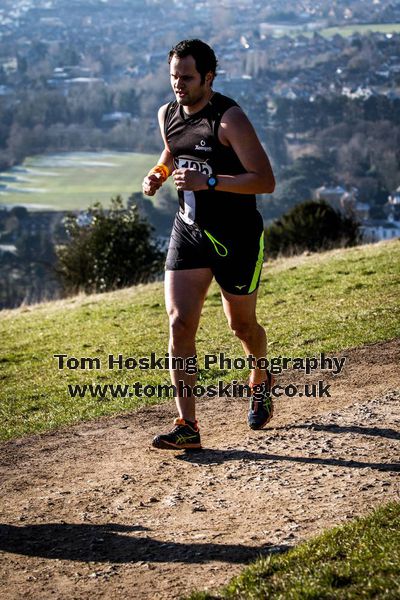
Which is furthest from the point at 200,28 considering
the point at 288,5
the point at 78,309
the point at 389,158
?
the point at 78,309

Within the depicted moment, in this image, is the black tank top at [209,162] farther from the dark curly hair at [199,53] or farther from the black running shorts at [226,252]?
the dark curly hair at [199,53]

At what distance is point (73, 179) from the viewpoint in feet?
264

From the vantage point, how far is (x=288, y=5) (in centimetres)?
11350

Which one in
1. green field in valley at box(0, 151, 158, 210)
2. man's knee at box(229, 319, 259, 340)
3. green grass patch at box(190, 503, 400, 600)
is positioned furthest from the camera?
green field in valley at box(0, 151, 158, 210)

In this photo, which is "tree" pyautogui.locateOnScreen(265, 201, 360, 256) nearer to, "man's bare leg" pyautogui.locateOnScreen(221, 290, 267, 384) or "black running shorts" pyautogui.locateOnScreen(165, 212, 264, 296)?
"man's bare leg" pyautogui.locateOnScreen(221, 290, 267, 384)

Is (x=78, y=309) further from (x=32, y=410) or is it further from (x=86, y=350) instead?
(x=32, y=410)

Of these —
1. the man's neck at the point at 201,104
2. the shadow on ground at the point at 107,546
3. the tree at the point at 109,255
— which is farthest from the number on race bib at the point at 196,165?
the tree at the point at 109,255

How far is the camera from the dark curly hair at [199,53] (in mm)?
5688

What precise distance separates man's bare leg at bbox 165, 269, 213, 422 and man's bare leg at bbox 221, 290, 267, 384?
0.68 feet

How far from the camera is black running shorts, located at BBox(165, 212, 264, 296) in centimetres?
589

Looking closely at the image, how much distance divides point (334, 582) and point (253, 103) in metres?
79.0

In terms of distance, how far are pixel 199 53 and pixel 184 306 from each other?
4.82 feet

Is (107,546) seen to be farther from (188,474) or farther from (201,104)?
(201,104)

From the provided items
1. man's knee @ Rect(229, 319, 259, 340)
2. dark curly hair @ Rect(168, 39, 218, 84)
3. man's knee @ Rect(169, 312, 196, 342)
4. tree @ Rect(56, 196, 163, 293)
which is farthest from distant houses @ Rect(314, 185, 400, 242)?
dark curly hair @ Rect(168, 39, 218, 84)
